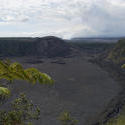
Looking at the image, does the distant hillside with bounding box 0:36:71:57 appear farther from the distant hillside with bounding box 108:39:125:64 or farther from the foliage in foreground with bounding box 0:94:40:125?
the foliage in foreground with bounding box 0:94:40:125

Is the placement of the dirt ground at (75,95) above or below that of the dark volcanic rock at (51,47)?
below

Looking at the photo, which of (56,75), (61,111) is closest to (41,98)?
(61,111)

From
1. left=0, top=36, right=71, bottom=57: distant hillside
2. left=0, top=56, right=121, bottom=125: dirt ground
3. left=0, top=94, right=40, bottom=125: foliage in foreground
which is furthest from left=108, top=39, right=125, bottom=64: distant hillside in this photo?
left=0, top=94, right=40, bottom=125: foliage in foreground

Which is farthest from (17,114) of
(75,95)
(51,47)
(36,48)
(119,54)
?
(51,47)

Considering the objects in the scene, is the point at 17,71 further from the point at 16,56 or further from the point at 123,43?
the point at 16,56

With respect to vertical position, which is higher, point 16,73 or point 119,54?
point 119,54

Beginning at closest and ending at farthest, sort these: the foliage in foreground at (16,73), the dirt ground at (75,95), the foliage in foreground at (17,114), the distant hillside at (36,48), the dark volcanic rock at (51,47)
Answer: the foliage in foreground at (16,73) < the foliage in foreground at (17,114) < the dirt ground at (75,95) < the distant hillside at (36,48) < the dark volcanic rock at (51,47)

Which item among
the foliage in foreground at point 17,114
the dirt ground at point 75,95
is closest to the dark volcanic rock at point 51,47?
the dirt ground at point 75,95

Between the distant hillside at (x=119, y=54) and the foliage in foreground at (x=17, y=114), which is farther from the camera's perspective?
the distant hillside at (x=119, y=54)

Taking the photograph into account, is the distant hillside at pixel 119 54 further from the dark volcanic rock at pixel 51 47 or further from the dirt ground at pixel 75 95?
the dark volcanic rock at pixel 51 47

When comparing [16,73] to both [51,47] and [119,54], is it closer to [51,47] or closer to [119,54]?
[119,54]

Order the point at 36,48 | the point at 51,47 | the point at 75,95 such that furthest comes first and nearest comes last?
the point at 51,47
the point at 36,48
the point at 75,95

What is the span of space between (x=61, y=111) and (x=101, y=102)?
1129 cm

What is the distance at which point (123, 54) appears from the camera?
109 meters
